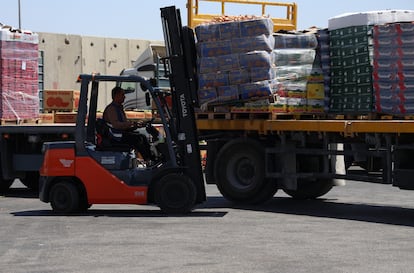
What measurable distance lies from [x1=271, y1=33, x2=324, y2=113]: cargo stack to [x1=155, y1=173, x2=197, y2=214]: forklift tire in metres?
2.24

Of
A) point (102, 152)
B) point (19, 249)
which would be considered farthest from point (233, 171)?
point (19, 249)

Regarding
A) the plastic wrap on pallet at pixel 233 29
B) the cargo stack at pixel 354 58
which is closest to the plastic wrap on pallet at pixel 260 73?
the plastic wrap on pallet at pixel 233 29

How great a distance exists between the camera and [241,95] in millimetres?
14914

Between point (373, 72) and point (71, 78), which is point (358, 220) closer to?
point (373, 72)

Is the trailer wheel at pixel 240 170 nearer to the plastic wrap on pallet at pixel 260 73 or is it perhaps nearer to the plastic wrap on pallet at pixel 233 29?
the plastic wrap on pallet at pixel 260 73

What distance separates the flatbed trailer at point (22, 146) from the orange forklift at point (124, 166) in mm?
3270

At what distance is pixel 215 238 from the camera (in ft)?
37.0

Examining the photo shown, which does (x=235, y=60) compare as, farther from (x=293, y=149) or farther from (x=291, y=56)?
(x=293, y=149)

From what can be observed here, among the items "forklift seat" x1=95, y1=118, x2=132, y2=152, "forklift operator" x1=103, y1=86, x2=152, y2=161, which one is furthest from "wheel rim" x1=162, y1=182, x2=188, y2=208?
"forklift seat" x1=95, y1=118, x2=132, y2=152

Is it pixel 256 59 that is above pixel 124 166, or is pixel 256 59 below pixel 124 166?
above

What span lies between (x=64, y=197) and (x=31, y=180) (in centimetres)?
468

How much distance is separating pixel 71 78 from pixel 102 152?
2708 centimetres

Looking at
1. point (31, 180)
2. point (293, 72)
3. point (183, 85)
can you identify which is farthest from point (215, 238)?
point (31, 180)

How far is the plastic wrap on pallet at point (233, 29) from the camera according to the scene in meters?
14.7
